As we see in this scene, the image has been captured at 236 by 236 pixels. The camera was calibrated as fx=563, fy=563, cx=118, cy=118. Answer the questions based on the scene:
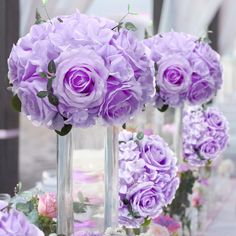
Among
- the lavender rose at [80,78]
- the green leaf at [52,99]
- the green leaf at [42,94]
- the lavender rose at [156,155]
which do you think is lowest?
the lavender rose at [156,155]

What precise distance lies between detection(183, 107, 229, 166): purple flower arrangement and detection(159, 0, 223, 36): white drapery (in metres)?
1.80

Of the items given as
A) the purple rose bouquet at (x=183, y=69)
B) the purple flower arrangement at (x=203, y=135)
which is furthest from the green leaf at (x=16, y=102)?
the purple flower arrangement at (x=203, y=135)

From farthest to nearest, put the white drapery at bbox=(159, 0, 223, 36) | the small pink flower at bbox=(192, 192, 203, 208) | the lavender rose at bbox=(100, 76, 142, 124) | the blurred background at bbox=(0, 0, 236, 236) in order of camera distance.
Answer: the white drapery at bbox=(159, 0, 223, 36)
the blurred background at bbox=(0, 0, 236, 236)
the small pink flower at bbox=(192, 192, 203, 208)
the lavender rose at bbox=(100, 76, 142, 124)

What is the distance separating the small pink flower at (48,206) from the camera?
2.54ft

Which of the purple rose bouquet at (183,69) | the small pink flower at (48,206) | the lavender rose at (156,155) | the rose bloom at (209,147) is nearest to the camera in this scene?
the small pink flower at (48,206)

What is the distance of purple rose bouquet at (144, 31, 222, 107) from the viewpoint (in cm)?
111

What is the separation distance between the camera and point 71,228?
0.71m

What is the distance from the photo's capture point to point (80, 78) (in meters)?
0.60

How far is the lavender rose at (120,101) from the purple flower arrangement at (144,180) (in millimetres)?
229

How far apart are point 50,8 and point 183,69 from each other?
5.41ft

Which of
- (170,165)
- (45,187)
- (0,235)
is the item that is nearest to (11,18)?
(45,187)

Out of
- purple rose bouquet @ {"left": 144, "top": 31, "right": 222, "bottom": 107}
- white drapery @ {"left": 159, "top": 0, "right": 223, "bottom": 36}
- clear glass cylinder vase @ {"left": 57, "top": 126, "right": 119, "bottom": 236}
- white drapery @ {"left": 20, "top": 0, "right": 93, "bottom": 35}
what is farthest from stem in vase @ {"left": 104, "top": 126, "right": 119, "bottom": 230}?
white drapery @ {"left": 159, "top": 0, "right": 223, "bottom": 36}

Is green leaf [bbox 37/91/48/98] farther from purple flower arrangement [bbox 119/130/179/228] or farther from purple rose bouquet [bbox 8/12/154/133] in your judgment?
purple flower arrangement [bbox 119/130/179/228]

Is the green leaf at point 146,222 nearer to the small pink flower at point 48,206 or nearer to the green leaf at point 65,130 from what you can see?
the small pink flower at point 48,206
